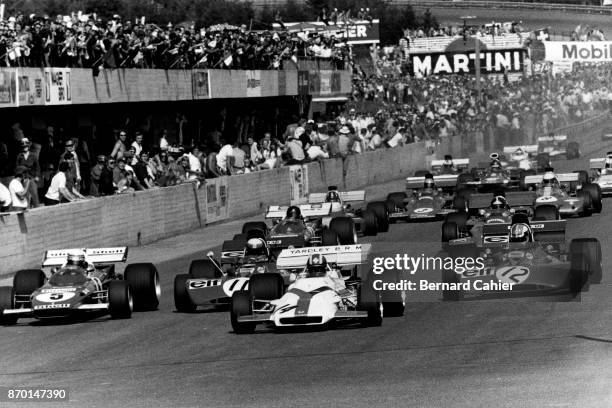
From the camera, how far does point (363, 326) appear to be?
1752 cm

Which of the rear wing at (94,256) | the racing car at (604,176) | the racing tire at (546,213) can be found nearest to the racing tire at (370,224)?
the racing tire at (546,213)

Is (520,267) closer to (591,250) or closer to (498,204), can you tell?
(591,250)

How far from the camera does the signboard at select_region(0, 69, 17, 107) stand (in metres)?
28.2

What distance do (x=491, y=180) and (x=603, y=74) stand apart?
157ft

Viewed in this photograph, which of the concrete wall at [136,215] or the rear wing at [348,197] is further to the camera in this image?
the rear wing at [348,197]

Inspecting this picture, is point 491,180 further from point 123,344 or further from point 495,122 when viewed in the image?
point 495,122

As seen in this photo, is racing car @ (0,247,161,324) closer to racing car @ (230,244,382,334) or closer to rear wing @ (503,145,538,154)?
racing car @ (230,244,382,334)

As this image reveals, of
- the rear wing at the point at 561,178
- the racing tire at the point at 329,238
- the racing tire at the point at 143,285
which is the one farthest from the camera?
the rear wing at the point at 561,178

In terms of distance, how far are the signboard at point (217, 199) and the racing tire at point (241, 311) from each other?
1674cm

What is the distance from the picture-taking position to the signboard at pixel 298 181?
41.0 metres

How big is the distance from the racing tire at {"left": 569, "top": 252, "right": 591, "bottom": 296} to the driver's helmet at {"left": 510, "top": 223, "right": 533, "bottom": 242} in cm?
93

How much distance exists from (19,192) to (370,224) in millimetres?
8182

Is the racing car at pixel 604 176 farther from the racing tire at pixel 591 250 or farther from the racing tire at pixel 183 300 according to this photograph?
the racing tire at pixel 183 300

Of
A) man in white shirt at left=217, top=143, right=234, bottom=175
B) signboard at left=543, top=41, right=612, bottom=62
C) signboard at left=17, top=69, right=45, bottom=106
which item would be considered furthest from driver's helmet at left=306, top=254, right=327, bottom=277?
signboard at left=543, top=41, right=612, bottom=62
